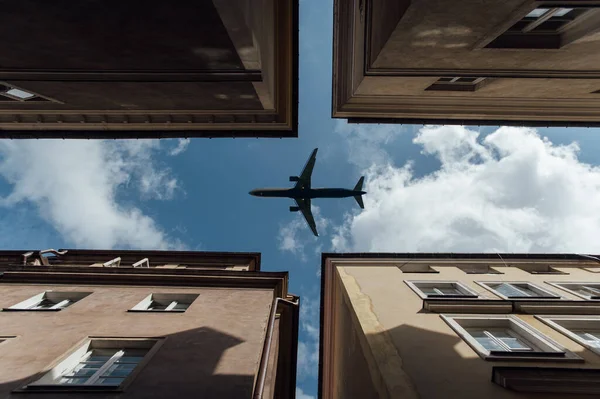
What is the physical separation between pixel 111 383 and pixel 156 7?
8.24 meters

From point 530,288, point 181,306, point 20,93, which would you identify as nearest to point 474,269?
Result: point 530,288

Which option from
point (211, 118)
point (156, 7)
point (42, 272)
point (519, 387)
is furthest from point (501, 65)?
point (42, 272)

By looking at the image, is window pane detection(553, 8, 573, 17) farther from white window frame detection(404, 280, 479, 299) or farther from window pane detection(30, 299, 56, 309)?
window pane detection(30, 299, 56, 309)

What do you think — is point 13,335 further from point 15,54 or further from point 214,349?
point 15,54

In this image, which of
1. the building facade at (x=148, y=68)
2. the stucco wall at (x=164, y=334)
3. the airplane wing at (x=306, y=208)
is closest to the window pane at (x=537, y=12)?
the building facade at (x=148, y=68)

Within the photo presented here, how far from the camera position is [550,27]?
32.6 ft

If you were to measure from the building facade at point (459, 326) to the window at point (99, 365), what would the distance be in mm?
6043

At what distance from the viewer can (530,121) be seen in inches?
627

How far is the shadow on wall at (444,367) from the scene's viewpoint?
25.0 ft

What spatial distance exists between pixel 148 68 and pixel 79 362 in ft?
27.0

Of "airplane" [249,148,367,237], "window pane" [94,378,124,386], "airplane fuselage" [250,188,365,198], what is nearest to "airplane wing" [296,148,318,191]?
"airplane" [249,148,367,237]

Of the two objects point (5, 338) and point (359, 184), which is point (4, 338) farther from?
point (359, 184)

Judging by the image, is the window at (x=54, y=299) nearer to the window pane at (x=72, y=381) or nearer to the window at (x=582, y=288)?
the window pane at (x=72, y=381)

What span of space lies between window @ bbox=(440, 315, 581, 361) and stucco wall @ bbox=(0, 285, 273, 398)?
586cm
